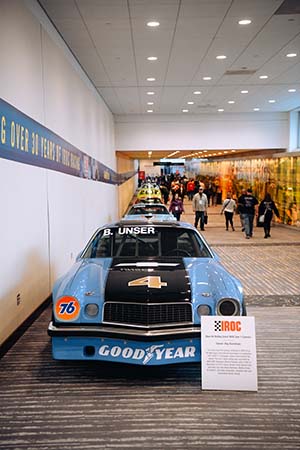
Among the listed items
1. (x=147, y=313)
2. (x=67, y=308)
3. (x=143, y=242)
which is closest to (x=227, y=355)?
(x=147, y=313)

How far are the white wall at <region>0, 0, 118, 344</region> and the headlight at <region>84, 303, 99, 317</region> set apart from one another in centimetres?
126

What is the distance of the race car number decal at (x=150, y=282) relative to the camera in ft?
13.5

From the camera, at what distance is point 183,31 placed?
7957 mm

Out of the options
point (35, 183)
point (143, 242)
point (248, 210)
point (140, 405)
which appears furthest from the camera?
point (248, 210)

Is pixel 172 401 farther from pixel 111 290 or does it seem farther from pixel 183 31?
pixel 183 31

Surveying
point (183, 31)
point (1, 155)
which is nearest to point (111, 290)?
point (1, 155)

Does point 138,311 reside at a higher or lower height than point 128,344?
higher

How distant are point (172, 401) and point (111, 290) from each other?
1111 millimetres

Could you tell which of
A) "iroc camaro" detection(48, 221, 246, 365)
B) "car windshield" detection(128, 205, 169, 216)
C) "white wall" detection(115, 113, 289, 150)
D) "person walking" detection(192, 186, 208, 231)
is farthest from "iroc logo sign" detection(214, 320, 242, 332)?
"white wall" detection(115, 113, 289, 150)

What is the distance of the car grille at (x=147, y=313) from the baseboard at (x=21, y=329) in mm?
1491

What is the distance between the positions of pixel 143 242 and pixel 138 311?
1771 mm

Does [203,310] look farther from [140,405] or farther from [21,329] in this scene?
[21,329]

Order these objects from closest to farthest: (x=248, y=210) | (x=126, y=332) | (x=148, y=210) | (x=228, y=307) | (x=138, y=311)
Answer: (x=126, y=332) → (x=138, y=311) → (x=228, y=307) → (x=148, y=210) → (x=248, y=210)

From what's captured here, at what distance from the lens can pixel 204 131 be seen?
760 inches
